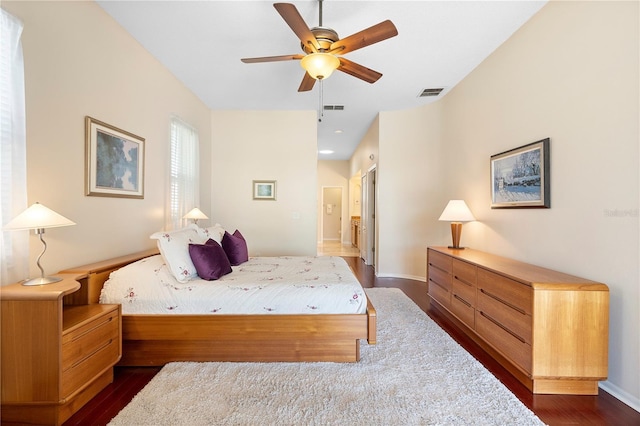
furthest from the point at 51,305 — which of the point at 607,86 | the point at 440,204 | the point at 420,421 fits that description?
the point at 440,204

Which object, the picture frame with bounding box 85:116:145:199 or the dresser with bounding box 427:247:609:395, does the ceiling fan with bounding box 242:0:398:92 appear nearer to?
the picture frame with bounding box 85:116:145:199

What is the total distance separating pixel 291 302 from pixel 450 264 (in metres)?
1.85

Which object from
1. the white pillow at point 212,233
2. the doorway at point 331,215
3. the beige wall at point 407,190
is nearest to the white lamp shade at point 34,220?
the white pillow at point 212,233

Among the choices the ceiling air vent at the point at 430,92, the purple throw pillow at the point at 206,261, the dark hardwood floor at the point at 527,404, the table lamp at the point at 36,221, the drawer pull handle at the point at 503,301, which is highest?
the ceiling air vent at the point at 430,92

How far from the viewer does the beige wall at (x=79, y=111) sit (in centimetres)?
181

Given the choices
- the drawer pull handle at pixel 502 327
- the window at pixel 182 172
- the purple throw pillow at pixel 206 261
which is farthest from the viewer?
the window at pixel 182 172

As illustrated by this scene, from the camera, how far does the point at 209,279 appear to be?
2324 mm

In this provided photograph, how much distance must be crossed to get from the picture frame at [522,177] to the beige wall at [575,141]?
6cm

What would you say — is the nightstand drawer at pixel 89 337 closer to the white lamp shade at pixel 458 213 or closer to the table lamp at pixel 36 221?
the table lamp at pixel 36 221

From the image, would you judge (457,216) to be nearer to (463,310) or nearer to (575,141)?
(463,310)

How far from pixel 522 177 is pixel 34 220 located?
12.1 ft

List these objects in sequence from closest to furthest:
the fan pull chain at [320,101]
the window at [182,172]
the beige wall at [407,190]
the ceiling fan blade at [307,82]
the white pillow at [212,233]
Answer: the ceiling fan blade at [307,82]
the white pillow at [212,233]
the window at [182,172]
the fan pull chain at [320,101]
the beige wall at [407,190]

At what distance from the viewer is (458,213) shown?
3.33 meters

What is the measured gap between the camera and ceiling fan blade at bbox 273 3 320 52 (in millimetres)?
1675
